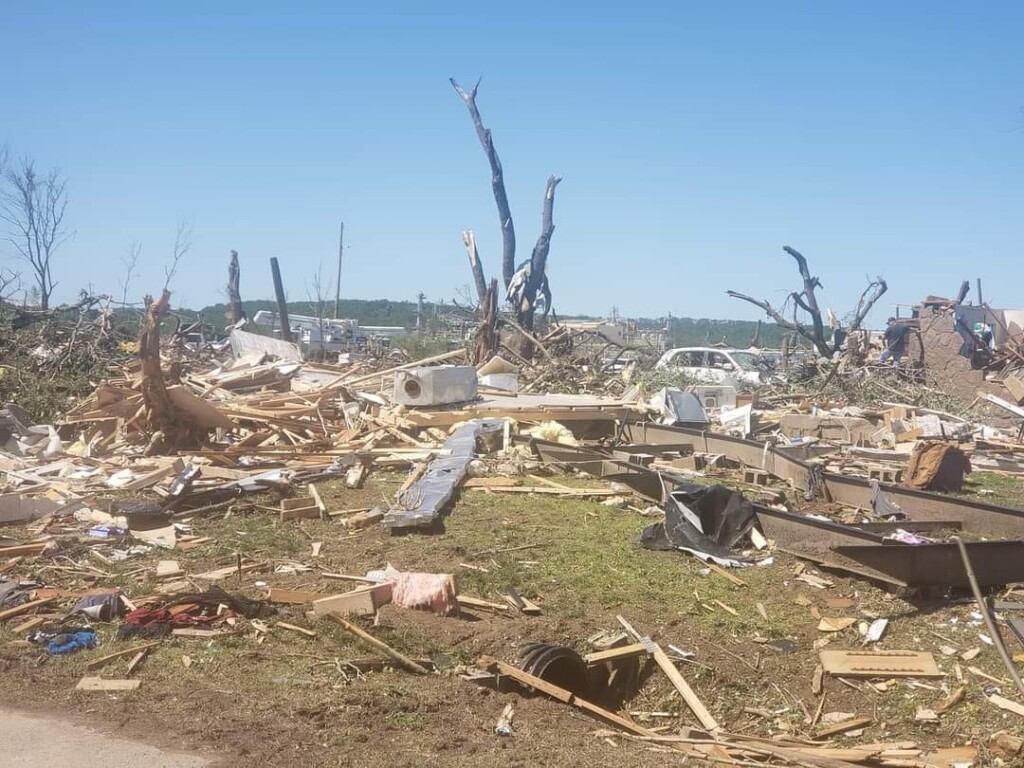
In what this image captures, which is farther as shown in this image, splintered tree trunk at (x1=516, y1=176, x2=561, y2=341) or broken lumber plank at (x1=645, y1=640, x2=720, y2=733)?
splintered tree trunk at (x1=516, y1=176, x2=561, y2=341)

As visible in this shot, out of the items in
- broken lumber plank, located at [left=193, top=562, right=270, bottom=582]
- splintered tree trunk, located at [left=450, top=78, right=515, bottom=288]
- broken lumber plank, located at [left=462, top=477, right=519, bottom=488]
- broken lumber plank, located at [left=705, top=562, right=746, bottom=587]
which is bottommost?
broken lumber plank, located at [left=193, top=562, right=270, bottom=582]

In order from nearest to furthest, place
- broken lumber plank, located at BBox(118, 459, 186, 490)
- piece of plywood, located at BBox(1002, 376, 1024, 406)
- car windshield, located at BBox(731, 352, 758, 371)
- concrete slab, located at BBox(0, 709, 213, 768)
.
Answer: concrete slab, located at BBox(0, 709, 213, 768) → broken lumber plank, located at BBox(118, 459, 186, 490) → piece of plywood, located at BBox(1002, 376, 1024, 406) → car windshield, located at BBox(731, 352, 758, 371)

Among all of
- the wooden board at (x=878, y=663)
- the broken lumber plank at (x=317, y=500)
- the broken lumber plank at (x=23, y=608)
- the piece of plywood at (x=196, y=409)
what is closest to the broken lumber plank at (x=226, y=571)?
the broken lumber plank at (x=23, y=608)

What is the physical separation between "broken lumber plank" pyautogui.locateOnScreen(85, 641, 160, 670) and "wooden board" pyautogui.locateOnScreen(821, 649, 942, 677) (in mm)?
4060

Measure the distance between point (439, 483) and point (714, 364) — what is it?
17.5 meters

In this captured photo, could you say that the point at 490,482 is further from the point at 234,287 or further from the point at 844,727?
the point at 234,287

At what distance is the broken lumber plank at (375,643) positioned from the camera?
528cm

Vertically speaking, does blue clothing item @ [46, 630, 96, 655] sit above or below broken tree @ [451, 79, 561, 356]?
below

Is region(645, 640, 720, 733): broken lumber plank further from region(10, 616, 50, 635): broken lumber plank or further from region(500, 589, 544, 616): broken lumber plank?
region(10, 616, 50, 635): broken lumber plank

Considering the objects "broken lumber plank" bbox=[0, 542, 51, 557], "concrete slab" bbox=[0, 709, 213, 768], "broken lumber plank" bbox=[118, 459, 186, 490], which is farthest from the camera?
"broken lumber plank" bbox=[118, 459, 186, 490]

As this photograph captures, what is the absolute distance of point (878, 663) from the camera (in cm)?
565

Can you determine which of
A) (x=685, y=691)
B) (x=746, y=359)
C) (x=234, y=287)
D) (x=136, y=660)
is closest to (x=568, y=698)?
(x=685, y=691)

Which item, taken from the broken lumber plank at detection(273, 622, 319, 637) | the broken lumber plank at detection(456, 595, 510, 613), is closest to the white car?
the broken lumber plank at detection(456, 595, 510, 613)

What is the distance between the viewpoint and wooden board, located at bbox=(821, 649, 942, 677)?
555cm
